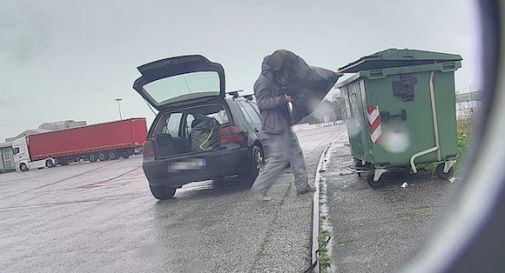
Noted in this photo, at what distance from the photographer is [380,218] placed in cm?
455

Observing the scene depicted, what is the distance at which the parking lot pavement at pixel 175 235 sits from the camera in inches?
157

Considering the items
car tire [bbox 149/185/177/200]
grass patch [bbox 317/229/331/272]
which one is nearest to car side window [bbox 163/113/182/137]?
car tire [bbox 149/185/177/200]

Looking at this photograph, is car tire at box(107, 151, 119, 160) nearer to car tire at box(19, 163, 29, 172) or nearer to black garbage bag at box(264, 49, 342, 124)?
car tire at box(19, 163, 29, 172)

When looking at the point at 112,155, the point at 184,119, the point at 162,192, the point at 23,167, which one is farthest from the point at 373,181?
the point at 23,167

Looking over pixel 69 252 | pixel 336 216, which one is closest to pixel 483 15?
pixel 336 216

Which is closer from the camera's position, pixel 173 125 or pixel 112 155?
pixel 173 125

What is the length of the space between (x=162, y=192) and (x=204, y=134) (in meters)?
1.44

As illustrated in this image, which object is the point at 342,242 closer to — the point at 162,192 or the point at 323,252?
the point at 323,252

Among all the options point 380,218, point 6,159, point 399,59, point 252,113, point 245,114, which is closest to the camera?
point 380,218

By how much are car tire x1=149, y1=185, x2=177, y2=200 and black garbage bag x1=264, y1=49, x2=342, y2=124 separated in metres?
4.31

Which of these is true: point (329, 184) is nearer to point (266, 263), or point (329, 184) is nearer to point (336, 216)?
point (336, 216)

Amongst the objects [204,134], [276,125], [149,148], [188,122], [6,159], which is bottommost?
[6,159]

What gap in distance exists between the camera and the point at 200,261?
399 cm

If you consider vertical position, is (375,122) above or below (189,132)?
below
